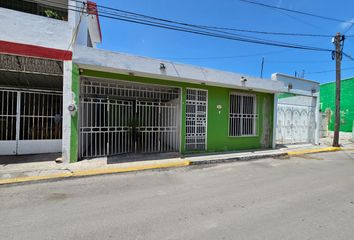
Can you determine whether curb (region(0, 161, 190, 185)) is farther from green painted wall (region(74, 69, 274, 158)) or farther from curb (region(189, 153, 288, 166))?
green painted wall (region(74, 69, 274, 158))

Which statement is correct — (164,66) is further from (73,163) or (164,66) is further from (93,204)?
(93,204)

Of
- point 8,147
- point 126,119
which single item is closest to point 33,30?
point 8,147

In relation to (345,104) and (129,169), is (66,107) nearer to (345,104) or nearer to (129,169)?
(129,169)

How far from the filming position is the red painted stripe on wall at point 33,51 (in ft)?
18.7

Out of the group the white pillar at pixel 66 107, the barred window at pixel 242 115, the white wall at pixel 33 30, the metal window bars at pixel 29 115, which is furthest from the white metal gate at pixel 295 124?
the metal window bars at pixel 29 115

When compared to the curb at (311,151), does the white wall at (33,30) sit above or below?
above

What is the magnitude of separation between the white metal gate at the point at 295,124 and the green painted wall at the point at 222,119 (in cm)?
209

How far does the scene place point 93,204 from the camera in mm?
3648

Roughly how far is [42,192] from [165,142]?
5.60 m

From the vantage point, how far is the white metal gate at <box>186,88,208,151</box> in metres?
8.30

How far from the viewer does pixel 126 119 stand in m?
8.97

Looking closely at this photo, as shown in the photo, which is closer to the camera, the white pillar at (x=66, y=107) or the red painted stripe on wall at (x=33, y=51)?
the red painted stripe on wall at (x=33, y=51)

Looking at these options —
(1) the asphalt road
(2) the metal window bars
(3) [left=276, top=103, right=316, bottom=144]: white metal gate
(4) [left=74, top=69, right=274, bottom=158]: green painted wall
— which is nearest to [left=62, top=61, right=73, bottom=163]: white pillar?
(4) [left=74, top=69, right=274, bottom=158]: green painted wall

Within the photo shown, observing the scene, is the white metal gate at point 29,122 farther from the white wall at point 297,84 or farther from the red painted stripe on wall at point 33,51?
the white wall at point 297,84
